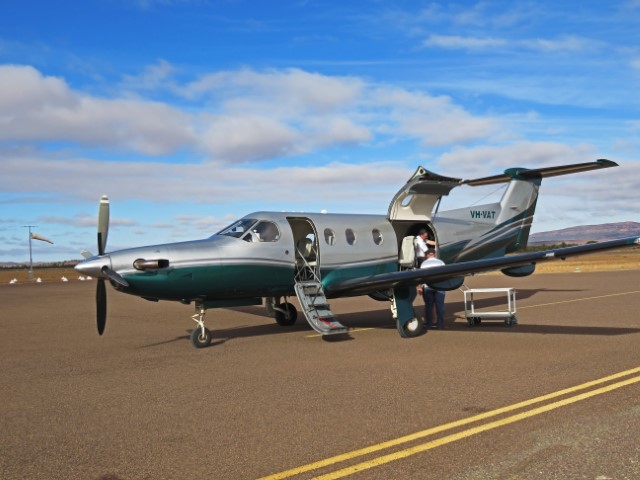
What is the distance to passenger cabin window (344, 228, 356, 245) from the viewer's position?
51.5 ft

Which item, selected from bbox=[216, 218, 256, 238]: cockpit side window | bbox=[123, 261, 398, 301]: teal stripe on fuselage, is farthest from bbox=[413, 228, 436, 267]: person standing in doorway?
bbox=[216, 218, 256, 238]: cockpit side window

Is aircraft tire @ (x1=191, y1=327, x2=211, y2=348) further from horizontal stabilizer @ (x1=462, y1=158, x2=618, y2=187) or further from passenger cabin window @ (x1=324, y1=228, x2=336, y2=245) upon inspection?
horizontal stabilizer @ (x1=462, y1=158, x2=618, y2=187)

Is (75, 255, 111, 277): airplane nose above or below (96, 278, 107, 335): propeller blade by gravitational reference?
above

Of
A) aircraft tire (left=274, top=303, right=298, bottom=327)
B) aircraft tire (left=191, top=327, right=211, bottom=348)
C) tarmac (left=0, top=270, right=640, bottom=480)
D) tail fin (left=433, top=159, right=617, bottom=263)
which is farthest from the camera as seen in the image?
tail fin (left=433, top=159, right=617, bottom=263)

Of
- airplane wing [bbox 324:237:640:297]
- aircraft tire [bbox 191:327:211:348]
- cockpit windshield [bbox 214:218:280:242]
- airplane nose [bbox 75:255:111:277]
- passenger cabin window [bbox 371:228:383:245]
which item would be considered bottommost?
aircraft tire [bbox 191:327:211:348]

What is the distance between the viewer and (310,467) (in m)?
5.25

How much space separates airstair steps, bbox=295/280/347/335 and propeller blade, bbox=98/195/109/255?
4.49m

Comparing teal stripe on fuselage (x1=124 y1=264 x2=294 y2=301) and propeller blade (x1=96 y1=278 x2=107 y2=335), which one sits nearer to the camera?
teal stripe on fuselage (x1=124 y1=264 x2=294 y2=301)

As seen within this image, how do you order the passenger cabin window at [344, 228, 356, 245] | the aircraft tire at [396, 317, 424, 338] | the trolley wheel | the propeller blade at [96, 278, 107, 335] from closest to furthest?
the propeller blade at [96, 278, 107, 335] → the aircraft tire at [396, 317, 424, 338] → the trolley wheel → the passenger cabin window at [344, 228, 356, 245]

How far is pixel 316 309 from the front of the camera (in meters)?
14.1

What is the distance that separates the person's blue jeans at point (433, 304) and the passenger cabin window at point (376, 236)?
1.79 m

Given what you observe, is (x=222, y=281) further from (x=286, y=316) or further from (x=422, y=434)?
(x=422, y=434)

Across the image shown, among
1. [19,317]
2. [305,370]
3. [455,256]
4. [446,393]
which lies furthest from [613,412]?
[19,317]

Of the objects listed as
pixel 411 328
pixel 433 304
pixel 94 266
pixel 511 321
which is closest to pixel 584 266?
pixel 511 321
